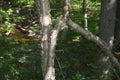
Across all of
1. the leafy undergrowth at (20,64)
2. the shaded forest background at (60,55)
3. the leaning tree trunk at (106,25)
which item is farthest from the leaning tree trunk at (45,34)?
the leaning tree trunk at (106,25)

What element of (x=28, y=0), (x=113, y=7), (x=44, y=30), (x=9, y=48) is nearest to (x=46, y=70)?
(x=44, y=30)

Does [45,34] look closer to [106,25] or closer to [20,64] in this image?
[106,25]

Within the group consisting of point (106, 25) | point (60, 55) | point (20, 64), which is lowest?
point (20, 64)

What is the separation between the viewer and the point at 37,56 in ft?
26.3

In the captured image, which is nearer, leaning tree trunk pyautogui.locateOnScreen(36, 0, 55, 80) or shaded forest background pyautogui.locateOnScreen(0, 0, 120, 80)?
leaning tree trunk pyautogui.locateOnScreen(36, 0, 55, 80)

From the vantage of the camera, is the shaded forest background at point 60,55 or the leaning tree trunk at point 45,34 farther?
the shaded forest background at point 60,55

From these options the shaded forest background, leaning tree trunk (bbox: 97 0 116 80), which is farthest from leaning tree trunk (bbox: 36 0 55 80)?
leaning tree trunk (bbox: 97 0 116 80)

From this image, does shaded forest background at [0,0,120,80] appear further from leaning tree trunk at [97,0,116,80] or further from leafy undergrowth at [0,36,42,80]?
leaning tree trunk at [97,0,116,80]

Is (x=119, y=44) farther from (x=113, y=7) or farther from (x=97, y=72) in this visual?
(x=97, y=72)

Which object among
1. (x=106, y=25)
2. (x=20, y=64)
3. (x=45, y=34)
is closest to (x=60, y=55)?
(x=20, y=64)

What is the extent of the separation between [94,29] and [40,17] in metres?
6.64

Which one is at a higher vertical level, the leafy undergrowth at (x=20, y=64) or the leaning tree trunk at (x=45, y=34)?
the leaning tree trunk at (x=45, y=34)

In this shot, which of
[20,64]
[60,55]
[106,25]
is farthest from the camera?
→ [20,64]

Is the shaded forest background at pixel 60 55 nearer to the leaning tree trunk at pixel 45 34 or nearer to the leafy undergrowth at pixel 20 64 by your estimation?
the leafy undergrowth at pixel 20 64
